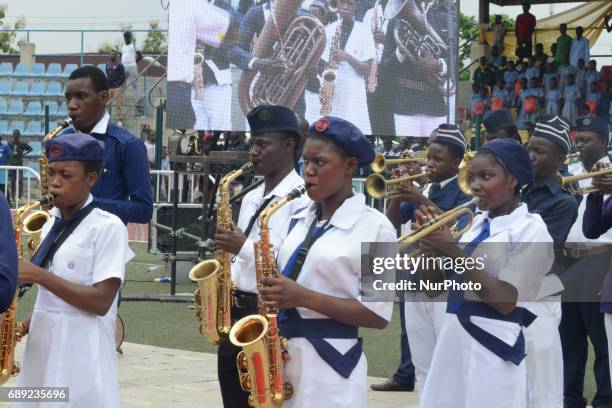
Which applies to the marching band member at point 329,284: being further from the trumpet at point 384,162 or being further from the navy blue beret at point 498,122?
the navy blue beret at point 498,122

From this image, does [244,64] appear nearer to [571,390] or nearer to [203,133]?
[203,133]

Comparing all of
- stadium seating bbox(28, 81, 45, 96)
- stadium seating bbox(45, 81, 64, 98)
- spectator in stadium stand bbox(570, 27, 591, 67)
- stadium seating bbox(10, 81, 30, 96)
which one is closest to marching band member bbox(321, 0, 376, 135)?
spectator in stadium stand bbox(570, 27, 591, 67)

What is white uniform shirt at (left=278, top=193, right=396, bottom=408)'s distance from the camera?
4512 millimetres

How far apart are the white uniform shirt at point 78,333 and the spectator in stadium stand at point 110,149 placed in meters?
1.29

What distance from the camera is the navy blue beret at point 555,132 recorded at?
719 cm

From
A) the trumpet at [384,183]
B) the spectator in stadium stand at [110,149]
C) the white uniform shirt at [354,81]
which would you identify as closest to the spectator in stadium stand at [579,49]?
the white uniform shirt at [354,81]

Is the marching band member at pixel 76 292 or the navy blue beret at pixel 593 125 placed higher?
the navy blue beret at pixel 593 125

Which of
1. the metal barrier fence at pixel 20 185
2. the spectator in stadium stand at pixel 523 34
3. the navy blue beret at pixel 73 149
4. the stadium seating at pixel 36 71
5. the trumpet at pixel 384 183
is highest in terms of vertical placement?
the spectator in stadium stand at pixel 523 34

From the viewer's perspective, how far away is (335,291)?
4594mm

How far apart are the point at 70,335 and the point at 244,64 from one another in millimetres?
15257

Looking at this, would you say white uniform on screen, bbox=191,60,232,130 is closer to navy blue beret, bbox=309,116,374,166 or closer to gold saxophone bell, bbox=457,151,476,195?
gold saxophone bell, bbox=457,151,476,195

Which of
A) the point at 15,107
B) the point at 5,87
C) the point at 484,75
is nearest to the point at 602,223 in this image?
the point at 484,75

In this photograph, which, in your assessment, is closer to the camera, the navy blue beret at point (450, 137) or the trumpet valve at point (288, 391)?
the trumpet valve at point (288, 391)

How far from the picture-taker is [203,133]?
66.1 feet
